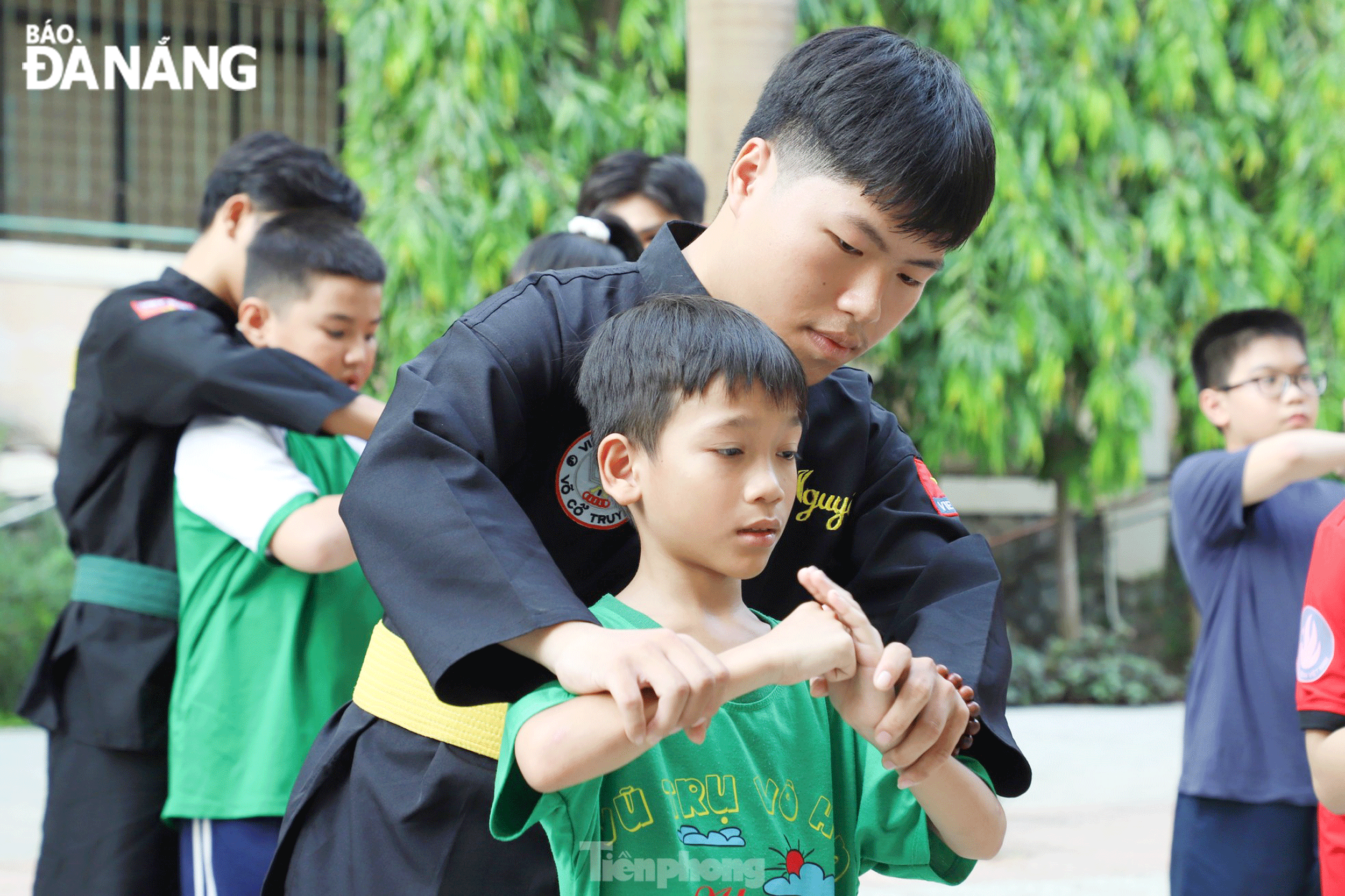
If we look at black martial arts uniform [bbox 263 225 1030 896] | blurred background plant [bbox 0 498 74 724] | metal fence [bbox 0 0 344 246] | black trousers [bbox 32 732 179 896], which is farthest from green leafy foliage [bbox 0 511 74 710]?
black martial arts uniform [bbox 263 225 1030 896]

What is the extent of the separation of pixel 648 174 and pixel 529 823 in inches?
87.8

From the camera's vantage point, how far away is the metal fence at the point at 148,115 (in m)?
7.86

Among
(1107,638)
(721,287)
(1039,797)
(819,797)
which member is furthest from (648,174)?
(1107,638)

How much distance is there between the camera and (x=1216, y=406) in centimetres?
336

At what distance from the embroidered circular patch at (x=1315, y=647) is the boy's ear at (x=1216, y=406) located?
1458 mm

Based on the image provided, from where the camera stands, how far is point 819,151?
139 centimetres

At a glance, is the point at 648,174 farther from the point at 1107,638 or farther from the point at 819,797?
the point at 1107,638

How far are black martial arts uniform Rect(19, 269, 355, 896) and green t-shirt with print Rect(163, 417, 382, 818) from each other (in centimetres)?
7

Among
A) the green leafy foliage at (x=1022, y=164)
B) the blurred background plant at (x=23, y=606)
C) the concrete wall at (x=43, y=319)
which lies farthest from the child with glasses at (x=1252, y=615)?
the concrete wall at (x=43, y=319)

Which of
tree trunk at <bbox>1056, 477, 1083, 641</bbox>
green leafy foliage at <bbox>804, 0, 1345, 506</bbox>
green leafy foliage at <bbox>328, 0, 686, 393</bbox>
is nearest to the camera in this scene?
green leafy foliage at <bbox>328, 0, 686, 393</bbox>

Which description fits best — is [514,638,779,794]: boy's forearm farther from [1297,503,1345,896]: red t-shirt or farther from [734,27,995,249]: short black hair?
[1297,503,1345,896]: red t-shirt

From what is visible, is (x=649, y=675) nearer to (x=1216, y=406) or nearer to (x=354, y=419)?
(x=354, y=419)

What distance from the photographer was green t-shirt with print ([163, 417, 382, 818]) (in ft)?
6.94

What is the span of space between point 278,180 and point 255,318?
38 centimetres
